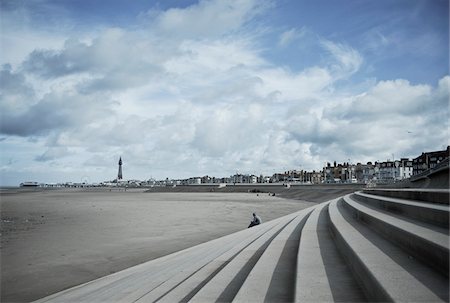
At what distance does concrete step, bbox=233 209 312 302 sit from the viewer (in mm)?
3508

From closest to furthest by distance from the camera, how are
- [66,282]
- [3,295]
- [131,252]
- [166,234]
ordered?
[3,295]
[66,282]
[131,252]
[166,234]

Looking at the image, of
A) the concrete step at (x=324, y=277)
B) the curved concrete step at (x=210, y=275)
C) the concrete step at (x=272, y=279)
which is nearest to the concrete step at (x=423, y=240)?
the concrete step at (x=324, y=277)

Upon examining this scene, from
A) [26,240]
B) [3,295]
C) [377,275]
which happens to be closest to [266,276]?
[377,275]

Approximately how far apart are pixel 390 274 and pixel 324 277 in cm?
86

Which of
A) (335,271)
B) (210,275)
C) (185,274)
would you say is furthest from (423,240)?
(185,274)

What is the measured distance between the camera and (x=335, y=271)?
13.2 ft

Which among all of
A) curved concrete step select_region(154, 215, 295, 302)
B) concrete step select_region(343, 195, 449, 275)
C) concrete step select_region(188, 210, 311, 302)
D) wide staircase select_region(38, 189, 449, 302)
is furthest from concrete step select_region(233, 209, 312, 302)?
concrete step select_region(343, 195, 449, 275)

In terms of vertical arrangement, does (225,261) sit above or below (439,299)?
below

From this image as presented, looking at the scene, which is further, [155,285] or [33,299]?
[33,299]

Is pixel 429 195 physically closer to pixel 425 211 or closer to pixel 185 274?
pixel 425 211

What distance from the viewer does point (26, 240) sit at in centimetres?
1224

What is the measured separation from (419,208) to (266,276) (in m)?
2.44

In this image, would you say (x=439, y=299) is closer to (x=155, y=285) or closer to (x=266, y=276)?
(x=266, y=276)

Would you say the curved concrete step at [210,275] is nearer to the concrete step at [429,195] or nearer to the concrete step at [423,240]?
the concrete step at [423,240]
